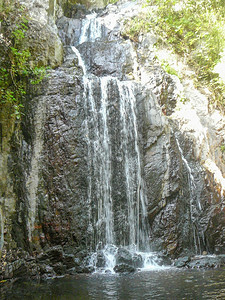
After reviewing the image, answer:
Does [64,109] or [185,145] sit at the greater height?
[64,109]

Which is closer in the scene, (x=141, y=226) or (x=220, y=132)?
(x=141, y=226)

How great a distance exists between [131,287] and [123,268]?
156 cm

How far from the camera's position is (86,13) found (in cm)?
1953

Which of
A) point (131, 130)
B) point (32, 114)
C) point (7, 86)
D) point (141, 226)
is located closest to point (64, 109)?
point (32, 114)

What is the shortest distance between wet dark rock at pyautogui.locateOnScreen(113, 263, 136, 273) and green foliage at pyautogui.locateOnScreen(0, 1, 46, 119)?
15.4 ft

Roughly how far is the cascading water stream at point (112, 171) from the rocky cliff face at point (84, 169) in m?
0.05

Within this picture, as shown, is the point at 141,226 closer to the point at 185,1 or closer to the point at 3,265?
the point at 3,265

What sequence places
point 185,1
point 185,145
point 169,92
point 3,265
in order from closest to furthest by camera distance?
point 3,265 → point 185,145 → point 169,92 → point 185,1

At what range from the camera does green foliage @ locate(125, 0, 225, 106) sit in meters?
14.0

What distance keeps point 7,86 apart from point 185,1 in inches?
447

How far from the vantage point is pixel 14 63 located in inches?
320

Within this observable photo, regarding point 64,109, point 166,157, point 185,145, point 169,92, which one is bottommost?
point 166,157

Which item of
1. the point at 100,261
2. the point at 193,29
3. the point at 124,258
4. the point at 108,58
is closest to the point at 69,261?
the point at 100,261

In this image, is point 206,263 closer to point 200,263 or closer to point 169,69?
point 200,263
